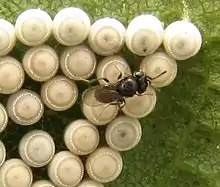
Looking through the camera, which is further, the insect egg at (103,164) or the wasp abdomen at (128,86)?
the insect egg at (103,164)

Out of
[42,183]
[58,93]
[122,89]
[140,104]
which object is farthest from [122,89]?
[42,183]

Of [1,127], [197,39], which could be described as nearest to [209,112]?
[197,39]

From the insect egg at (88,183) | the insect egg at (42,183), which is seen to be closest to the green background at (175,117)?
the insect egg at (42,183)

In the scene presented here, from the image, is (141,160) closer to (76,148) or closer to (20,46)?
(76,148)

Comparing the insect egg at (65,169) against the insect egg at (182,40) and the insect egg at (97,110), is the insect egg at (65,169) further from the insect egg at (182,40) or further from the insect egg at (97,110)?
the insect egg at (182,40)

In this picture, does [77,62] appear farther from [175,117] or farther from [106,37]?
[175,117]

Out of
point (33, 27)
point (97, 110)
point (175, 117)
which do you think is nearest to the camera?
point (33, 27)

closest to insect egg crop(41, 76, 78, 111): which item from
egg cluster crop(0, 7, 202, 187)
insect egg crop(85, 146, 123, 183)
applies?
egg cluster crop(0, 7, 202, 187)
